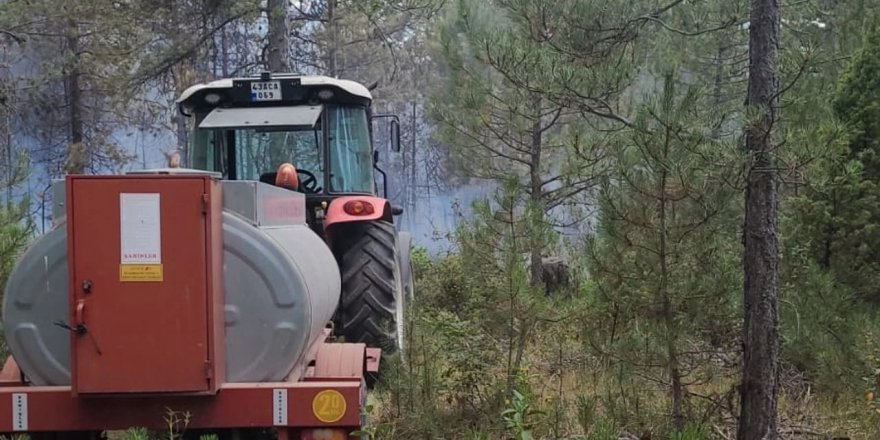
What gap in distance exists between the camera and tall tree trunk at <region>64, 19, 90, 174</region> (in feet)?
55.9

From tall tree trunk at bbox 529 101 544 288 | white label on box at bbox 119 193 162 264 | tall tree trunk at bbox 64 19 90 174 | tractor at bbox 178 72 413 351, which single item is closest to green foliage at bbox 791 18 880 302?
tall tree trunk at bbox 529 101 544 288

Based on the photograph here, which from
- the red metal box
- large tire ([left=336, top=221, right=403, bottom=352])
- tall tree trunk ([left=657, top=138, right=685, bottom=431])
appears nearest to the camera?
the red metal box

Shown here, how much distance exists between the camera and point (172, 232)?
353cm

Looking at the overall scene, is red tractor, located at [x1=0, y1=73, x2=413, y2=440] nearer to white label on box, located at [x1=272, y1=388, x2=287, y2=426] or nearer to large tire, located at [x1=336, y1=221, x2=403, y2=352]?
white label on box, located at [x1=272, y1=388, x2=287, y2=426]

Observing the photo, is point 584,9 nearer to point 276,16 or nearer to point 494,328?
point 494,328

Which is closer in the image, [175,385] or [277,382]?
[175,385]

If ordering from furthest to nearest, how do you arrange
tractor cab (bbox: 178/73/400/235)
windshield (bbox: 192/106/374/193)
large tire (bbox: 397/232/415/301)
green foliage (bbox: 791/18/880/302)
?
large tire (bbox: 397/232/415/301)
green foliage (bbox: 791/18/880/302)
windshield (bbox: 192/106/374/193)
tractor cab (bbox: 178/73/400/235)

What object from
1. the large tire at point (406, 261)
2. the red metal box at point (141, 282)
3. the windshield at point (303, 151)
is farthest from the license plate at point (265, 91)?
the red metal box at point (141, 282)

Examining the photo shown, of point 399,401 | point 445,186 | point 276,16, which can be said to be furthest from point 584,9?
point 445,186

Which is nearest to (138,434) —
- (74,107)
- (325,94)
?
(325,94)

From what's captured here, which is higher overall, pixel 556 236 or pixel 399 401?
pixel 556 236

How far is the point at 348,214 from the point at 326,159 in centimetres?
79

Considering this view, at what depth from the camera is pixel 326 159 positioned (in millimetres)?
6531

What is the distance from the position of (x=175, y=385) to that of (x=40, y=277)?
0.77m
